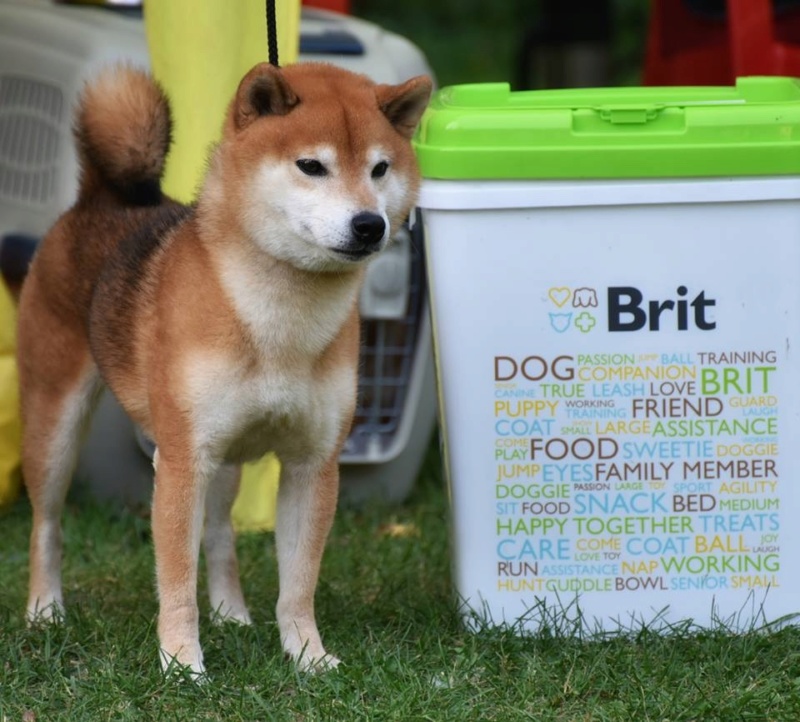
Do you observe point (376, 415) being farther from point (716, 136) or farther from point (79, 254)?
point (716, 136)

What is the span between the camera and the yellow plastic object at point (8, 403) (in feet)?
12.5

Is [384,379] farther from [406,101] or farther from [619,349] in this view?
[406,101]

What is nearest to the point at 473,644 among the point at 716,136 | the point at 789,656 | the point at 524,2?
the point at 789,656

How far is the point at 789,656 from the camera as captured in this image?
2635 millimetres

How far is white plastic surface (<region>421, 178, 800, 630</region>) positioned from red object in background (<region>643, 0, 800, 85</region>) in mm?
1628

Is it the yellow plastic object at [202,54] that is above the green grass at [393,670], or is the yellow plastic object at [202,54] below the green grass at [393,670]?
above

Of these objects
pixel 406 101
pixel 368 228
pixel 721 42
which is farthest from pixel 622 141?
pixel 721 42

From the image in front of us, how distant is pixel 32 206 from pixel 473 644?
6.24 feet

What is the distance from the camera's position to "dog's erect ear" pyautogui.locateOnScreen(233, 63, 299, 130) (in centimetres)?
236

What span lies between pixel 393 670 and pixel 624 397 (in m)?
0.67

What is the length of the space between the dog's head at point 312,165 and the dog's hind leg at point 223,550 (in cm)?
70

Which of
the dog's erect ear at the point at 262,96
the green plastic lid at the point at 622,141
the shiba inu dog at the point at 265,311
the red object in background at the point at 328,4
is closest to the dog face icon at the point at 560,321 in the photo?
the green plastic lid at the point at 622,141

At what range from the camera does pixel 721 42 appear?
4707 mm

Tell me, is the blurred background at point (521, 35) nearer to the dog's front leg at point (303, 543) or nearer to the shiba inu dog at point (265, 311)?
the shiba inu dog at point (265, 311)
